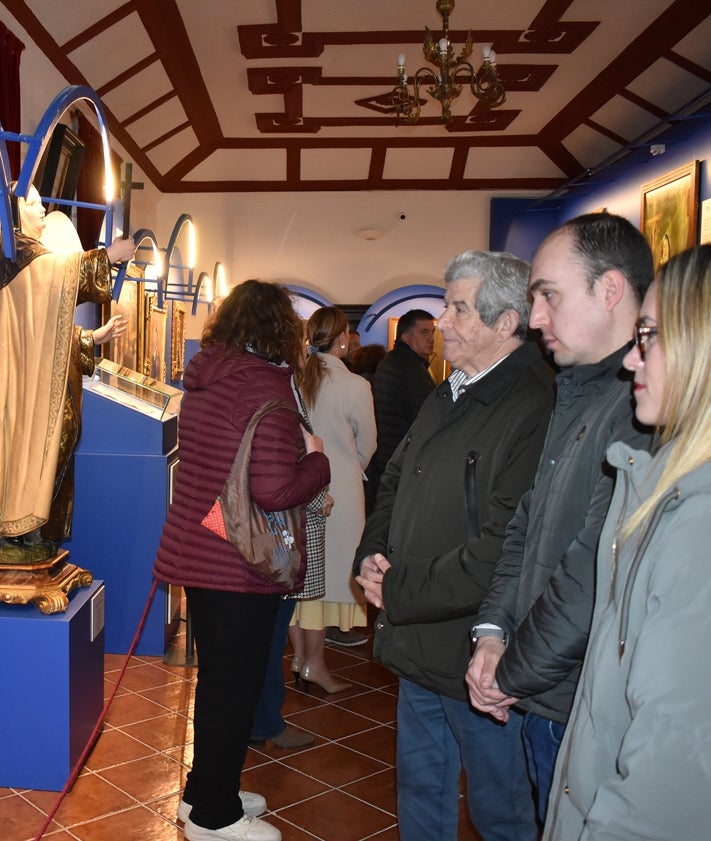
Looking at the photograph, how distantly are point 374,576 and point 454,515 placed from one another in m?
0.28

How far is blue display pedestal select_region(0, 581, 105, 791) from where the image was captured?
310 centimetres

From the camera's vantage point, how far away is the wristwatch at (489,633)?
5.68 ft

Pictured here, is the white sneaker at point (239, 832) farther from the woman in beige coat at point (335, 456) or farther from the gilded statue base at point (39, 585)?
the woman in beige coat at point (335, 456)

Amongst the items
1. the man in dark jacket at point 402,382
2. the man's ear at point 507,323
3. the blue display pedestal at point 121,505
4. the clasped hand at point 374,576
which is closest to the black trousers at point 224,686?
the clasped hand at point 374,576

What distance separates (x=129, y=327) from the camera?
764 centimetres

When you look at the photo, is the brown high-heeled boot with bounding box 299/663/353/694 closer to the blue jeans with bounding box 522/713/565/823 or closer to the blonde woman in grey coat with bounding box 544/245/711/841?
the blue jeans with bounding box 522/713/565/823

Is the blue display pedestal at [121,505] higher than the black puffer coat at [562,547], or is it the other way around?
the black puffer coat at [562,547]

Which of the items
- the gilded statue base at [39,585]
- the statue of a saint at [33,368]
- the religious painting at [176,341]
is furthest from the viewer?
the religious painting at [176,341]

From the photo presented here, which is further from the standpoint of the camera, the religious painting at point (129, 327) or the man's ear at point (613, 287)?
the religious painting at point (129, 327)

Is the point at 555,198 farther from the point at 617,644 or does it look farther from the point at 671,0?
the point at 617,644

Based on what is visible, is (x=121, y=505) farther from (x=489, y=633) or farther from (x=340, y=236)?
(x=340, y=236)

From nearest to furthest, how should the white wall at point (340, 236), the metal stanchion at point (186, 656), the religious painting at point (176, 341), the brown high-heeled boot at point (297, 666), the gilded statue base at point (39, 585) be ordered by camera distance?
the gilded statue base at point (39, 585)
the brown high-heeled boot at point (297, 666)
the metal stanchion at point (186, 656)
the religious painting at point (176, 341)
the white wall at point (340, 236)

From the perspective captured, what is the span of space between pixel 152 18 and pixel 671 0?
14.0ft

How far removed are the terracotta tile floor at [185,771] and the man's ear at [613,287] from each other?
79.9 inches
